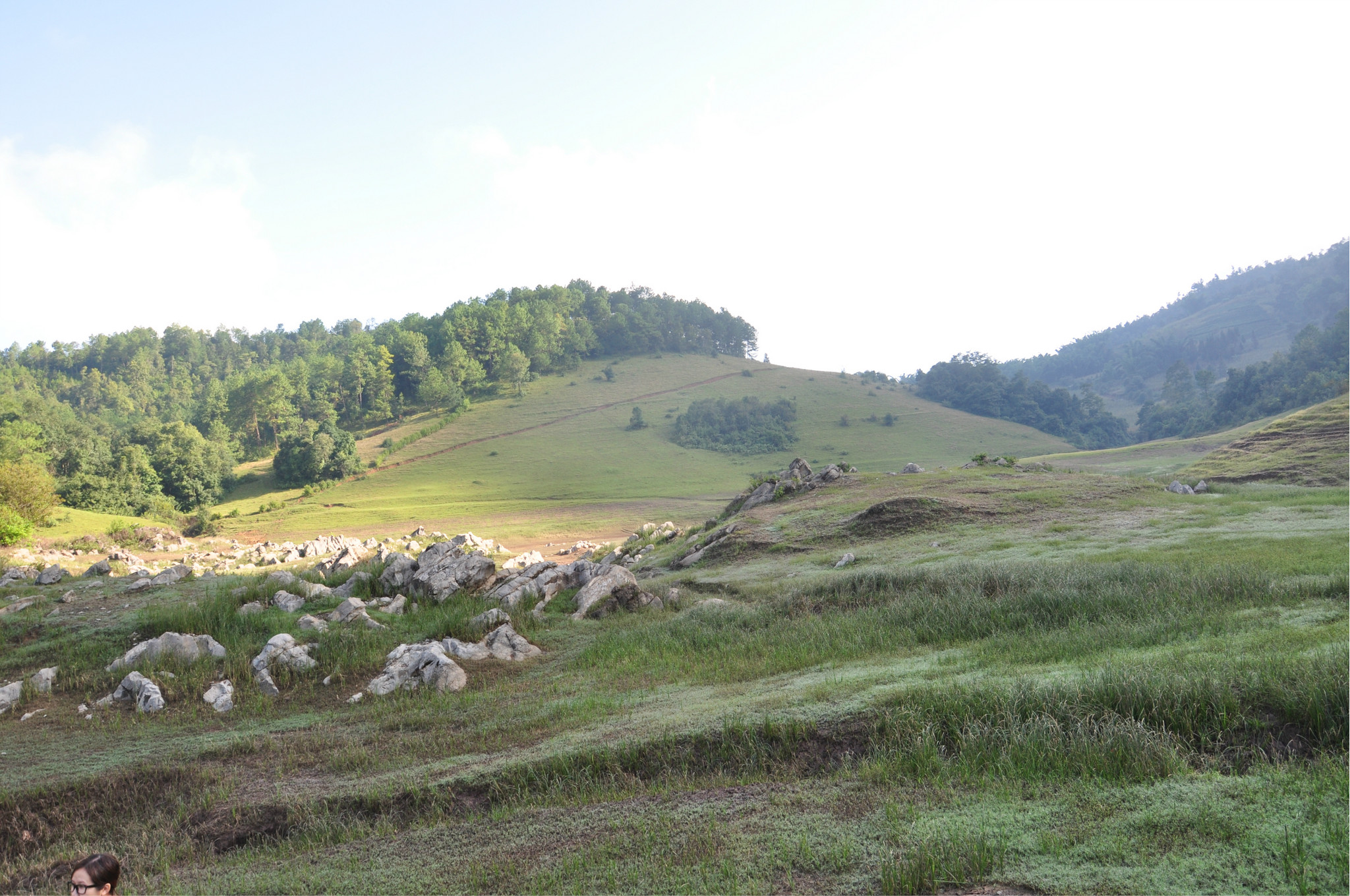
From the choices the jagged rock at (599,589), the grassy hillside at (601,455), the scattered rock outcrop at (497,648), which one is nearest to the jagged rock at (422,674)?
the scattered rock outcrop at (497,648)

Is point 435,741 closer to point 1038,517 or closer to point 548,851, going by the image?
point 548,851

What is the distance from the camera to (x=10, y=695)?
10.4 m

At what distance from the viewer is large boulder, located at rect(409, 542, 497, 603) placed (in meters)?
16.4

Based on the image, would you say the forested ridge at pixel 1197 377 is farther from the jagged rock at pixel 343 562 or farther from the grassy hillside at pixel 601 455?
the jagged rock at pixel 343 562

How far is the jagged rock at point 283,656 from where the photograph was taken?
37.8 ft

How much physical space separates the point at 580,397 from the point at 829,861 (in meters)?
112

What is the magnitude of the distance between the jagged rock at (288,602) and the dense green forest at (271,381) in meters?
43.4

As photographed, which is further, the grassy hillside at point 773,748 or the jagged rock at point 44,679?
the jagged rock at point 44,679

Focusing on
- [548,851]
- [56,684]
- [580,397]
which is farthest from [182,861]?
[580,397]

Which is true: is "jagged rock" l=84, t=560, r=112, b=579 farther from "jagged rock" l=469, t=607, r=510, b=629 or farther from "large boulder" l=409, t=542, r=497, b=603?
"jagged rock" l=469, t=607, r=510, b=629

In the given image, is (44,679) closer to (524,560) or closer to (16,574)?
(16,574)

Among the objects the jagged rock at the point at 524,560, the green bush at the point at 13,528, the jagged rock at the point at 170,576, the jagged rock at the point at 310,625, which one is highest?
the green bush at the point at 13,528

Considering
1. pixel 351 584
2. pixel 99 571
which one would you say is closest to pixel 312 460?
A: pixel 99 571

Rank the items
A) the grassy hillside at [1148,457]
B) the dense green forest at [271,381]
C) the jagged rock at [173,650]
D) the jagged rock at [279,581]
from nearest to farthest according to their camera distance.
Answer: the jagged rock at [173,650]
the jagged rock at [279,581]
the grassy hillside at [1148,457]
the dense green forest at [271,381]
